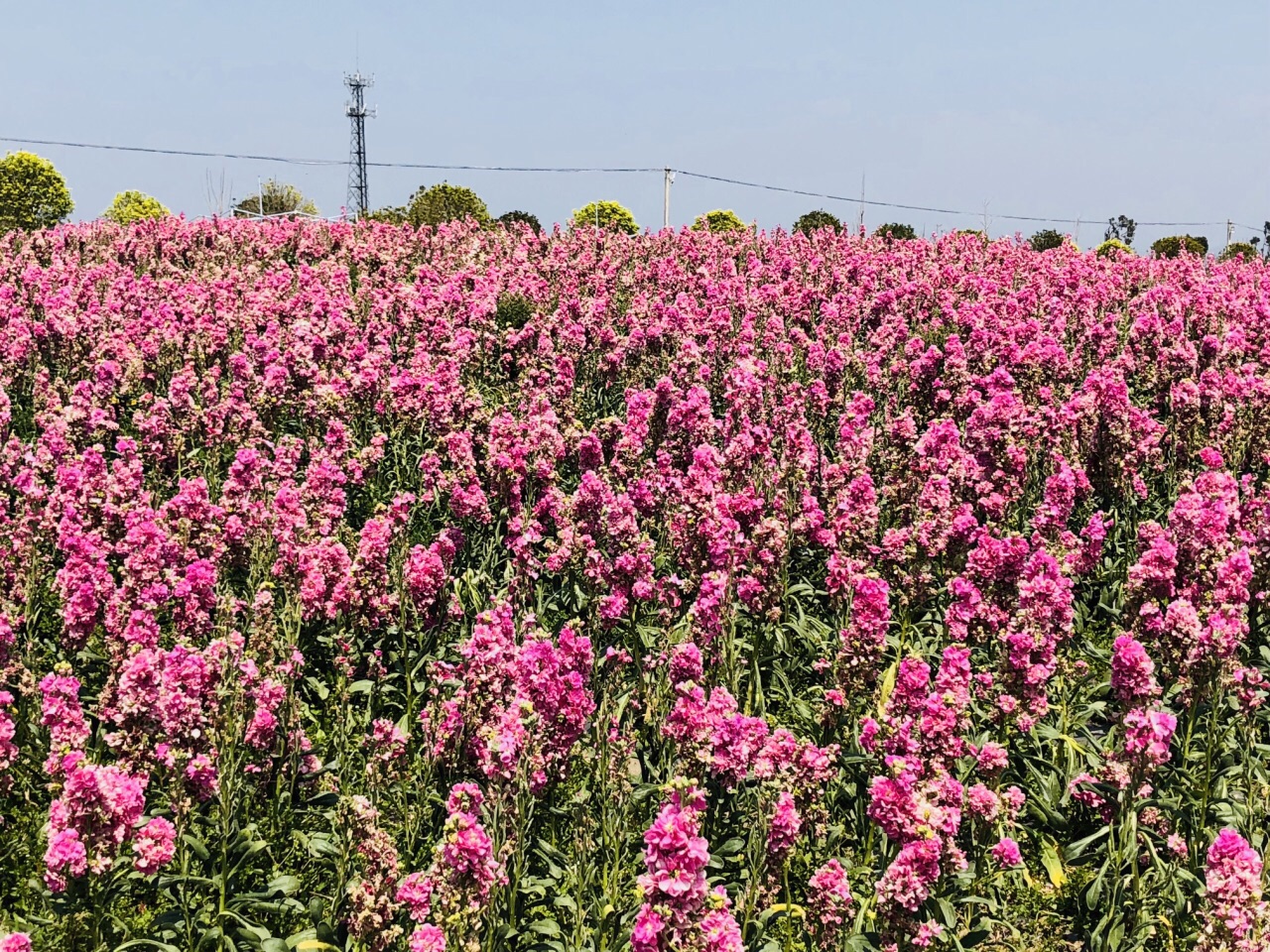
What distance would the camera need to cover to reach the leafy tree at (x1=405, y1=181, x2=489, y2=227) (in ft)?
99.5

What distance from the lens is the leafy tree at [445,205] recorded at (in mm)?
30328

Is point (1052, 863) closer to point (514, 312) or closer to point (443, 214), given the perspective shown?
point (514, 312)

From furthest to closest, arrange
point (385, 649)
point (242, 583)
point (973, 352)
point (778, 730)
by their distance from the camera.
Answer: point (973, 352), point (242, 583), point (385, 649), point (778, 730)

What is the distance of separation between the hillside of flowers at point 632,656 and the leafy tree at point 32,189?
116 ft

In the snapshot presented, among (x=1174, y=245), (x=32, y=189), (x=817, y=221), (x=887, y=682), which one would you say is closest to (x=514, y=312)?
(x=887, y=682)

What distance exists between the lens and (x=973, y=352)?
11711mm

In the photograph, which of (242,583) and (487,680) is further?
(242,583)

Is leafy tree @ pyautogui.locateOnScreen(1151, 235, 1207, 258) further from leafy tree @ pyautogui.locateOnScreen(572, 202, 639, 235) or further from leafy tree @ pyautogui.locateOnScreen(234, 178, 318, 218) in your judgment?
leafy tree @ pyautogui.locateOnScreen(234, 178, 318, 218)

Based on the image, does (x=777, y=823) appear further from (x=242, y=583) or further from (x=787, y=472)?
(x=242, y=583)

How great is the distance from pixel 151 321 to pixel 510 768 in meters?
9.53

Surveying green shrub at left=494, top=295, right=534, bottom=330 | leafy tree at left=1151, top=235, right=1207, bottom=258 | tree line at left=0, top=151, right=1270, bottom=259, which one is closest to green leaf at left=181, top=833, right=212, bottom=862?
green shrub at left=494, top=295, right=534, bottom=330

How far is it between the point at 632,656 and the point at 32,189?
4431cm

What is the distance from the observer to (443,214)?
99.7 feet

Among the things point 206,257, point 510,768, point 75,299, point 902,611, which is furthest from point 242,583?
point 206,257
